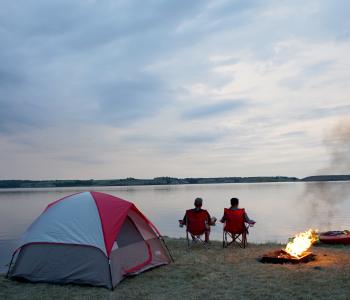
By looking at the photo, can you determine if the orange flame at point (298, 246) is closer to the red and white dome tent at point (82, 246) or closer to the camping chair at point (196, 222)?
the camping chair at point (196, 222)

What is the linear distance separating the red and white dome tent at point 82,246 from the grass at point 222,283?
23 cm

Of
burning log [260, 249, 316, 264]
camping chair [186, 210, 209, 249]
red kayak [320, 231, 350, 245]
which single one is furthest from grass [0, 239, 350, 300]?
red kayak [320, 231, 350, 245]

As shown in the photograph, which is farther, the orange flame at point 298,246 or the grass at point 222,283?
the orange flame at point 298,246

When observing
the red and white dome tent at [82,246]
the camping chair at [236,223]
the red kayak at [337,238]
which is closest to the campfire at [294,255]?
the camping chair at [236,223]

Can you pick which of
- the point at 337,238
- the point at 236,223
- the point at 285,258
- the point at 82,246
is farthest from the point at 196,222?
the point at 82,246

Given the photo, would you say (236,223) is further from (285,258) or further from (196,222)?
(285,258)

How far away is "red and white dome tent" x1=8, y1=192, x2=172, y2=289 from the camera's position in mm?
6598

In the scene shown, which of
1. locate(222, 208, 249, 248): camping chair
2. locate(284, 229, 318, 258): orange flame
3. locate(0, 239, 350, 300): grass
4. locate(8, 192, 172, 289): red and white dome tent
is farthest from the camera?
locate(222, 208, 249, 248): camping chair

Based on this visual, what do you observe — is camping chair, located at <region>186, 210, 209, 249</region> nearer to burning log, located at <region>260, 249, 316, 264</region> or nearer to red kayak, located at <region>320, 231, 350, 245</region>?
burning log, located at <region>260, 249, 316, 264</region>

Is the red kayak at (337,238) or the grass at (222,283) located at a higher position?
the red kayak at (337,238)

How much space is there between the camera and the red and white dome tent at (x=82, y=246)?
660 centimetres

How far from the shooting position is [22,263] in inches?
278

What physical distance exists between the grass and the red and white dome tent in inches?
8.9

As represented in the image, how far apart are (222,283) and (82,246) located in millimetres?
2391
